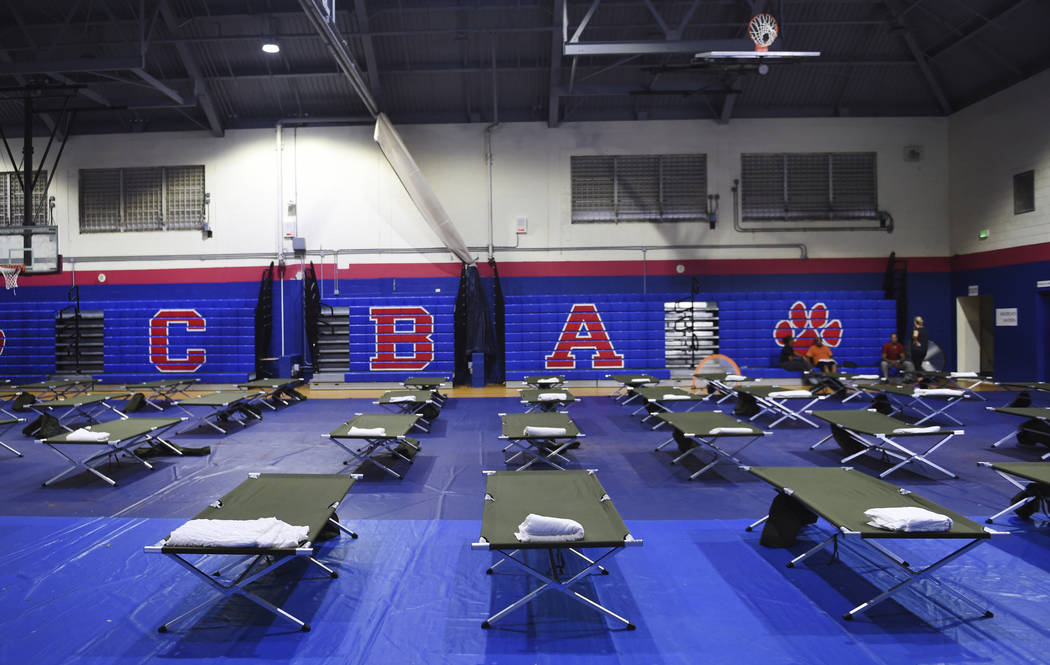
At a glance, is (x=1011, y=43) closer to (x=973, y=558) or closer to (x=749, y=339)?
(x=749, y=339)

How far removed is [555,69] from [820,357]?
8245 mm

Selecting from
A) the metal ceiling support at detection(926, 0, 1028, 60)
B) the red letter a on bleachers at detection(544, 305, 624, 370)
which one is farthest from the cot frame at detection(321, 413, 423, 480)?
the metal ceiling support at detection(926, 0, 1028, 60)

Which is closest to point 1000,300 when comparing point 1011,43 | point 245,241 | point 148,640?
point 1011,43

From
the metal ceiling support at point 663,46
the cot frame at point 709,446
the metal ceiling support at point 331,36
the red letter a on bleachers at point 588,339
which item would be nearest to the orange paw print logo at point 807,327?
the red letter a on bleachers at point 588,339

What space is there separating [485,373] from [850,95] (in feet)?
34.8

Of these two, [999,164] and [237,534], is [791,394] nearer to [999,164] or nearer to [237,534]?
[237,534]

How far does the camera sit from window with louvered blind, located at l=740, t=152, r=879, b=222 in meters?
12.5

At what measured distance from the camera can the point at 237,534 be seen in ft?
9.04

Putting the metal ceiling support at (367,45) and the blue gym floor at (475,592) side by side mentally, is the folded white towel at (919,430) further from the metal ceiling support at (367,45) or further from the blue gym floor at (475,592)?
the metal ceiling support at (367,45)

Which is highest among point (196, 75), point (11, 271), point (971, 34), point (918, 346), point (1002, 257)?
point (971, 34)

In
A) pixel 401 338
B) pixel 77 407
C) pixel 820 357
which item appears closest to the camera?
pixel 77 407

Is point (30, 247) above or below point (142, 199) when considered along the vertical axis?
below

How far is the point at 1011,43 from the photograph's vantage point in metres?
10.3

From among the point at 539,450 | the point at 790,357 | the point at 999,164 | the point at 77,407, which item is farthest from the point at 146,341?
the point at 999,164
